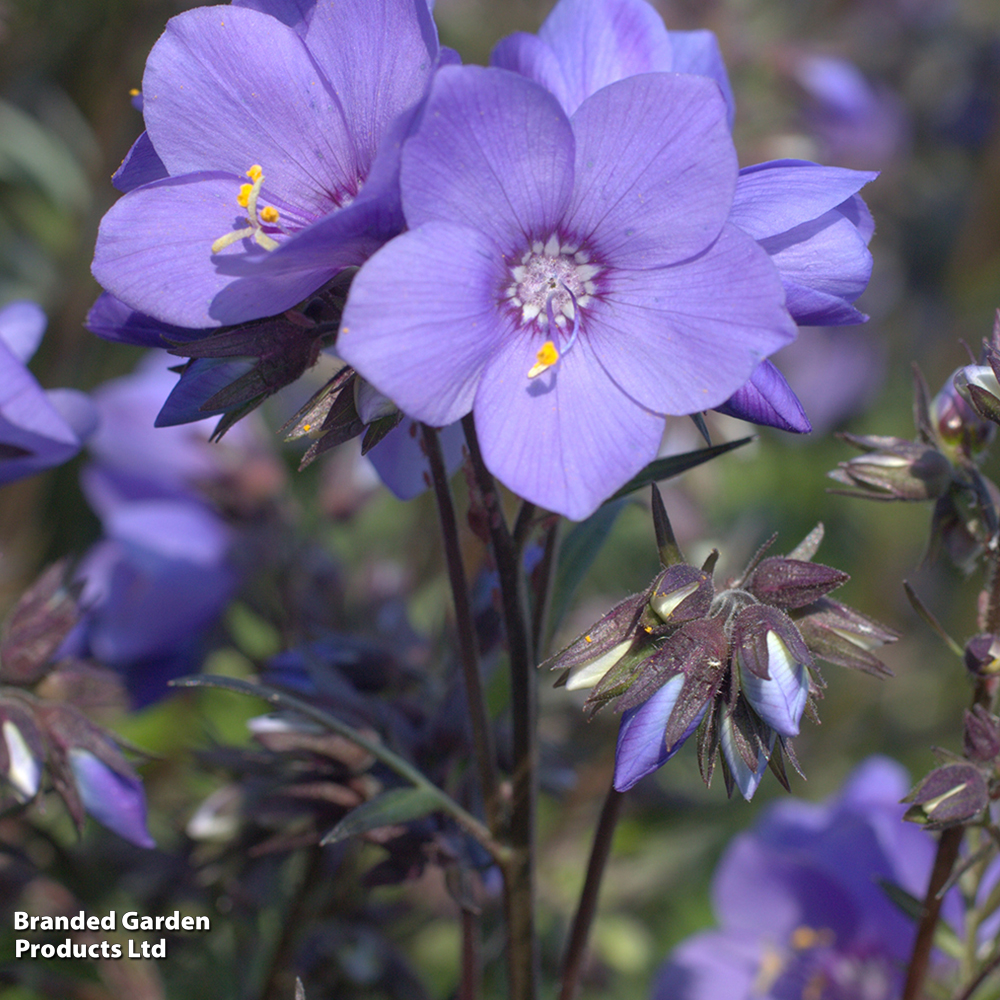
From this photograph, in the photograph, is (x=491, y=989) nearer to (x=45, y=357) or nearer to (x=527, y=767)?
(x=527, y=767)

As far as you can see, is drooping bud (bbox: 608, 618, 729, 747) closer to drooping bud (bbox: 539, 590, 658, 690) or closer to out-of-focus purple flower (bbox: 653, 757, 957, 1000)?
drooping bud (bbox: 539, 590, 658, 690)

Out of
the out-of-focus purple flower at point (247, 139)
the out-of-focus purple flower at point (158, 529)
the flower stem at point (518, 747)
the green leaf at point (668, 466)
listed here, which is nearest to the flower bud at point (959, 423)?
the green leaf at point (668, 466)

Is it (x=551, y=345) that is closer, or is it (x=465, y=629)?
(x=551, y=345)

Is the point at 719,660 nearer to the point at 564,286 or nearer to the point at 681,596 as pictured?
the point at 681,596

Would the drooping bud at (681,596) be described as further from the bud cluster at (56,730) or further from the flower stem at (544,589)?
the bud cluster at (56,730)

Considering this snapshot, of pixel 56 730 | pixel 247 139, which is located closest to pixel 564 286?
pixel 247 139
